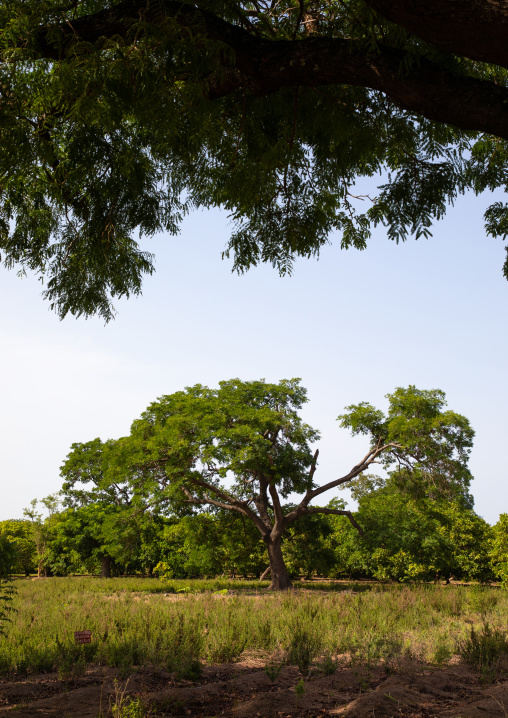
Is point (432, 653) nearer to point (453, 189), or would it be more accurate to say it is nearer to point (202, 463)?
point (453, 189)

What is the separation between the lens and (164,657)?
246 inches

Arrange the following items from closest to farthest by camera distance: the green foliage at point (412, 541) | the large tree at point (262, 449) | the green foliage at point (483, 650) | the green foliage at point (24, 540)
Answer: the green foliage at point (483, 650) → the large tree at point (262, 449) → the green foliage at point (412, 541) → the green foliage at point (24, 540)

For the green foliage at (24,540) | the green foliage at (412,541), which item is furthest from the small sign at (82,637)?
the green foliage at (24,540)

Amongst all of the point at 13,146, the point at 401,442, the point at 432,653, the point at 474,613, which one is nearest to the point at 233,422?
the point at 401,442

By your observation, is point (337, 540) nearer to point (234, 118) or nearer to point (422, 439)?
point (422, 439)

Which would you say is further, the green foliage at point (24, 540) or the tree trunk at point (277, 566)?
the green foliage at point (24, 540)

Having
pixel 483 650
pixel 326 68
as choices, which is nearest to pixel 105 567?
pixel 483 650

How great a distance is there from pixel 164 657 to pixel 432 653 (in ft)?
10.5

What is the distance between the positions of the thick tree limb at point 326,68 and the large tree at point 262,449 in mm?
14397

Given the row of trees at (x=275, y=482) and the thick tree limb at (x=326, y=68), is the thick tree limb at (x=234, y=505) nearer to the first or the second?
the row of trees at (x=275, y=482)

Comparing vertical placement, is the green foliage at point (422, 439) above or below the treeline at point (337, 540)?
above

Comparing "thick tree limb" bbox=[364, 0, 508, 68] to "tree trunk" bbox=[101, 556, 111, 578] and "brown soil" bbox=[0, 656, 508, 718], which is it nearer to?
"brown soil" bbox=[0, 656, 508, 718]

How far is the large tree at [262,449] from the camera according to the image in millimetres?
18266

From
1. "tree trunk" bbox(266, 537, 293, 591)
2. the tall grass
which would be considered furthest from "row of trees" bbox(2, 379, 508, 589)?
the tall grass
